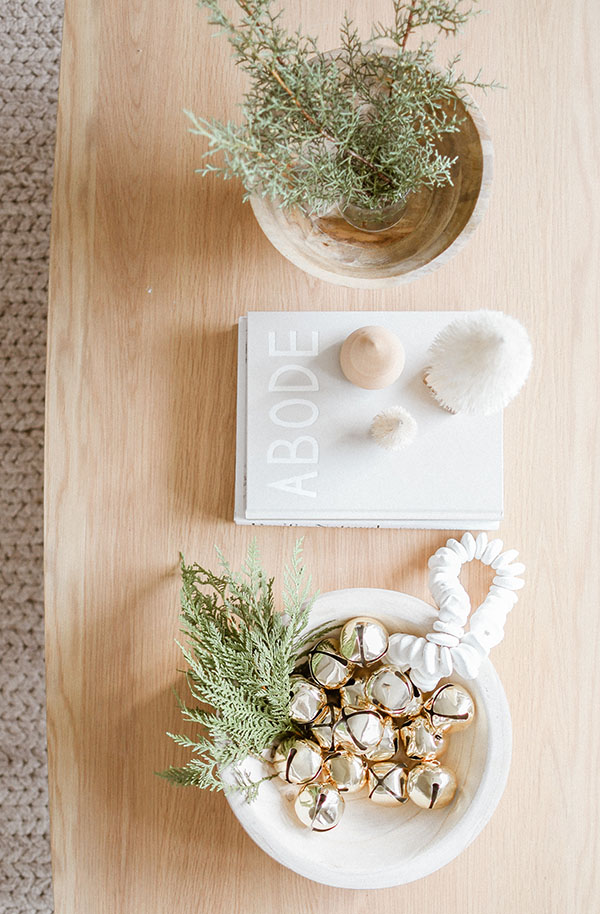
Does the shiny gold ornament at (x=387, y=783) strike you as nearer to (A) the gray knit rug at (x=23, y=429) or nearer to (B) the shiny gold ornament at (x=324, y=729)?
(B) the shiny gold ornament at (x=324, y=729)

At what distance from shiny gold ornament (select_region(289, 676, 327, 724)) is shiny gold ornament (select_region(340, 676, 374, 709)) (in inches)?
0.9

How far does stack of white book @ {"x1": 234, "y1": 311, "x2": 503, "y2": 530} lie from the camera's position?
0.74 metres

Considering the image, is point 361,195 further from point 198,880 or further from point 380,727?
point 198,880

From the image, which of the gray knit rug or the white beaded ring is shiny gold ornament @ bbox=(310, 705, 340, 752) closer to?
the white beaded ring

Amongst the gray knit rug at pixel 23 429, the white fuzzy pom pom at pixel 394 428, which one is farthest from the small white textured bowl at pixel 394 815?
the gray knit rug at pixel 23 429

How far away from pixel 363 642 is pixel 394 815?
19cm

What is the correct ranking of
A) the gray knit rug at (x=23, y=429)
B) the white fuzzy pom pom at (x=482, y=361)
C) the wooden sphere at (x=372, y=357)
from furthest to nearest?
the gray knit rug at (x=23, y=429) → the wooden sphere at (x=372, y=357) → the white fuzzy pom pom at (x=482, y=361)

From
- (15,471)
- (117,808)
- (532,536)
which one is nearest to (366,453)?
(532,536)

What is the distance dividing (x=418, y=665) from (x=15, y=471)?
35.5 inches

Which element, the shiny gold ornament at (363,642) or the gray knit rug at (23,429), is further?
the gray knit rug at (23,429)

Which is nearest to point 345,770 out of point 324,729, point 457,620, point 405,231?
point 324,729

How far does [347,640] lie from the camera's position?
0.70m

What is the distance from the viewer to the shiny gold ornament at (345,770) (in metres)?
0.69

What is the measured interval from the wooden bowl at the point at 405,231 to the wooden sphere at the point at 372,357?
0.05m
